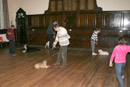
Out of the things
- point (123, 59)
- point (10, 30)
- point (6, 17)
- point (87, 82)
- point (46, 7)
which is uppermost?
point (46, 7)

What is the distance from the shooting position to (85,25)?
367 inches

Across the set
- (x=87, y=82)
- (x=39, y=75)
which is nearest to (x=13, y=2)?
(x=39, y=75)

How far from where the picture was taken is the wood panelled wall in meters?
8.55

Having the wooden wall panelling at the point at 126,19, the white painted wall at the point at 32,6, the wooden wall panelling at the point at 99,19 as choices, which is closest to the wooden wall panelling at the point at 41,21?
the white painted wall at the point at 32,6

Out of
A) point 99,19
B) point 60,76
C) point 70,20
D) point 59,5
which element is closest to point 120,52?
point 60,76

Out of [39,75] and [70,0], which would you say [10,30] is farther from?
[70,0]

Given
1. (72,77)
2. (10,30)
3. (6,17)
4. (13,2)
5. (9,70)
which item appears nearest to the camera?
(72,77)

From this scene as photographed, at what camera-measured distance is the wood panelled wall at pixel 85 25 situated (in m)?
8.55

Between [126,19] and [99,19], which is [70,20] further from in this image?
[126,19]

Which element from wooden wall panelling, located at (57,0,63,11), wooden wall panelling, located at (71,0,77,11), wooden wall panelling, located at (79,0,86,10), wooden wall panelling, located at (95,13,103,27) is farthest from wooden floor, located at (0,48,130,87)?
wooden wall panelling, located at (57,0,63,11)

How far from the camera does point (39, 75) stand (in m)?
4.44

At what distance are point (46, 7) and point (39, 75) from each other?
6.95m

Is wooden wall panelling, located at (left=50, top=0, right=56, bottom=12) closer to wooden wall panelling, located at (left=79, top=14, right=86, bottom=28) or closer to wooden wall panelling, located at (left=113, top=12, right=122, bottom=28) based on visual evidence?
wooden wall panelling, located at (left=79, top=14, right=86, bottom=28)

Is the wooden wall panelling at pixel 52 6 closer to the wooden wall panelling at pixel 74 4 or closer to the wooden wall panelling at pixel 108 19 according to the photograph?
the wooden wall panelling at pixel 74 4
